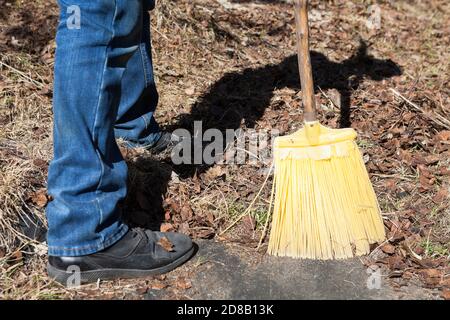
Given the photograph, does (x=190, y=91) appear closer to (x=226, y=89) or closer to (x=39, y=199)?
(x=226, y=89)

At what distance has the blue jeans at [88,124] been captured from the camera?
2.10 m

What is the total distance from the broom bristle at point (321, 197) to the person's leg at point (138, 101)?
2.99 ft

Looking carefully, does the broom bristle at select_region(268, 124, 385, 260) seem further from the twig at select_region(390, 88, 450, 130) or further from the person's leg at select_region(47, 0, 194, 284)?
the twig at select_region(390, 88, 450, 130)

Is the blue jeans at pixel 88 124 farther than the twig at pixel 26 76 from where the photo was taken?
No

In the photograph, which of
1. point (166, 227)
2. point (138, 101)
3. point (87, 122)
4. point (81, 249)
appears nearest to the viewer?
point (87, 122)

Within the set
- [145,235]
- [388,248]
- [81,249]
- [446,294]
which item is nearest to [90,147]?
[81,249]

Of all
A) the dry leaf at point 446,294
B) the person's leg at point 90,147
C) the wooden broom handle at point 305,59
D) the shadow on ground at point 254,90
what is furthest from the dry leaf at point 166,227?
the dry leaf at point 446,294

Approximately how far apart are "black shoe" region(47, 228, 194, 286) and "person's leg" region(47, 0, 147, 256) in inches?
2.0

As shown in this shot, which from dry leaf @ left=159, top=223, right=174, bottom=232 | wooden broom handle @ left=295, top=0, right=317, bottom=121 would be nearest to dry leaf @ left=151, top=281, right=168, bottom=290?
dry leaf @ left=159, top=223, right=174, bottom=232

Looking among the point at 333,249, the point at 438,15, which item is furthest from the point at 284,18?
the point at 333,249

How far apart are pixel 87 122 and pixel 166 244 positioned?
0.67 m

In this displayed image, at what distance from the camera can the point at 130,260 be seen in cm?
239

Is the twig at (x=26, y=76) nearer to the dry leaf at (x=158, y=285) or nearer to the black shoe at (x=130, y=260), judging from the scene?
the black shoe at (x=130, y=260)

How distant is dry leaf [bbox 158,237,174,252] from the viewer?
2494 millimetres
